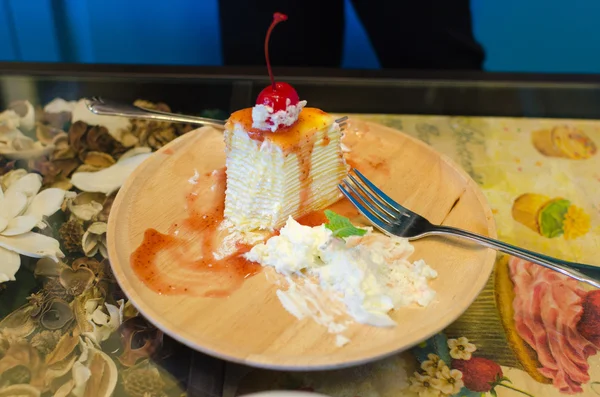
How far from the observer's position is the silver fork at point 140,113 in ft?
4.69

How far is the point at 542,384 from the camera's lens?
0.97 metres

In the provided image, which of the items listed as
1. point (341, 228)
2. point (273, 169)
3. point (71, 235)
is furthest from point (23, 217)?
point (341, 228)

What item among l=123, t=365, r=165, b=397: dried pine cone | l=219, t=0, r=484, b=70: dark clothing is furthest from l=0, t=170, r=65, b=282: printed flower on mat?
l=219, t=0, r=484, b=70: dark clothing

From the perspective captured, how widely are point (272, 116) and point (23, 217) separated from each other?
64 centimetres

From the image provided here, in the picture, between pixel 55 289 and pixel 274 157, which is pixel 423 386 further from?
pixel 55 289

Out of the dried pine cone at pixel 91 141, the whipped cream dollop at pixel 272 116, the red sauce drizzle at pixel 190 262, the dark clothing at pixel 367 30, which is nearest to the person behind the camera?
the red sauce drizzle at pixel 190 262

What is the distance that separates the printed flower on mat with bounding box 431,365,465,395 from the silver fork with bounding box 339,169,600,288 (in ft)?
0.81

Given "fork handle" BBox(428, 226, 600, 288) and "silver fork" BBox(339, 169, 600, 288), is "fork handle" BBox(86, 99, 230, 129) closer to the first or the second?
"silver fork" BBox(339, 169, 600, 288)

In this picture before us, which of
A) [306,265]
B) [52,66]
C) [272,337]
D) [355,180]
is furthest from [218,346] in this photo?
[52,66]

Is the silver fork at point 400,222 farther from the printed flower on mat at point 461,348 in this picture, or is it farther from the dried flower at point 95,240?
the dried flower at point 95,240

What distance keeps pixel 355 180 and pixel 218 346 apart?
541 mm

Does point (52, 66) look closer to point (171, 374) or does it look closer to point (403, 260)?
point (171, 374)

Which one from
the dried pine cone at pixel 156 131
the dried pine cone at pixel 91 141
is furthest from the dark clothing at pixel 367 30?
the dried pine cone at pixel 91 141

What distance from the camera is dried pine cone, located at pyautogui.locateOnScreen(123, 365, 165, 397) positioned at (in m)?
0.94
